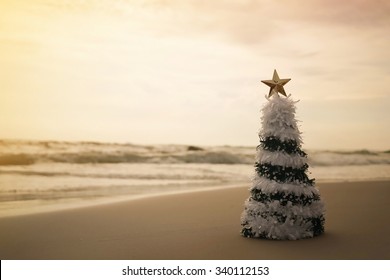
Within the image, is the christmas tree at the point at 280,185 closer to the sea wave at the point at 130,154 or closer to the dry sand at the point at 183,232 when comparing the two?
the dry sand at the point at 183,232

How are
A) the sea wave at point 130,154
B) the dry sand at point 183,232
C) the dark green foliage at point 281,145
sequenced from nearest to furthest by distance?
the dry sand at point 183,232 → the dark green foliage at point 281,145 → the sea wave at point 130,154

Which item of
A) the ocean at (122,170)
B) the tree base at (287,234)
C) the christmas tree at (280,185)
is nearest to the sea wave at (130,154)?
the ocean at (122,170)

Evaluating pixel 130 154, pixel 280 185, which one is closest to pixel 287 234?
pixel 280 185

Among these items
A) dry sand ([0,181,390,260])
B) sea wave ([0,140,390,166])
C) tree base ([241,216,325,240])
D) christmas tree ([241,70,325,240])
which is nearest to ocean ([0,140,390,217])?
sea wave ([0,140,390,166])

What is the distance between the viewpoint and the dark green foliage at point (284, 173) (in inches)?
181

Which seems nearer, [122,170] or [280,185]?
[280,185]

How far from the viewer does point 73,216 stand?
19.2ft

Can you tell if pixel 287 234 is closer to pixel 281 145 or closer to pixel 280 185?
pixel 280 185

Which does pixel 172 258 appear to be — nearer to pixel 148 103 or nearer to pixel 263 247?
pixel 263 247

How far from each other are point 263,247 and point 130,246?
1099 mm

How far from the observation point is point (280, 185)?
4.55 m

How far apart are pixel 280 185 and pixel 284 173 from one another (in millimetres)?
111

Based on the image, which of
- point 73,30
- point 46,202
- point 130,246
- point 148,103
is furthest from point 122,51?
point 130,246

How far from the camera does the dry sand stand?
4320 millimetres
